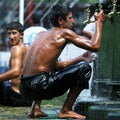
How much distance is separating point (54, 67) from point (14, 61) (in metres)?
1.43

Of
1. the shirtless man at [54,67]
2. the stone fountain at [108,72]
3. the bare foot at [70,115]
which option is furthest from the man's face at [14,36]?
the bare foot at [70,115]

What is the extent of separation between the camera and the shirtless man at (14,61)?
713 centimetres

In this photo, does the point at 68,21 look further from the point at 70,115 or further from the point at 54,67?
the point at 70,115

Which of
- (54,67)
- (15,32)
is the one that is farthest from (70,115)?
(15,32)

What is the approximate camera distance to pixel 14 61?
7.33m

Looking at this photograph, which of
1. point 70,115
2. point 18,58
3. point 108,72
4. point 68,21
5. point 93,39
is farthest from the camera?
point 18,58

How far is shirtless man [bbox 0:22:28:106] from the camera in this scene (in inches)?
281

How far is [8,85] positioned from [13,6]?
27.8 m

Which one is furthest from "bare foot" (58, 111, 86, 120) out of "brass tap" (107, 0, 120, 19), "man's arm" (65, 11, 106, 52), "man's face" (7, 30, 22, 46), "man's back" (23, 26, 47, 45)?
"man's back" (23, 26, 47, 45)

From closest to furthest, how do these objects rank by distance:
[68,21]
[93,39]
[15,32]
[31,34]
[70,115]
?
1. [93,39]
2. [70,115]
3. [68,21]
4. [15,32]
5. [31,34]

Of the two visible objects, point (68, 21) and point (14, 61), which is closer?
point (68, 21)

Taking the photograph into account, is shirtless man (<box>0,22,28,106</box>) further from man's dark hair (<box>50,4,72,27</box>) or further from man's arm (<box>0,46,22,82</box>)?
man's dark hair (<box>50,4,72,27</box>)

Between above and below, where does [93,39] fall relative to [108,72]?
above

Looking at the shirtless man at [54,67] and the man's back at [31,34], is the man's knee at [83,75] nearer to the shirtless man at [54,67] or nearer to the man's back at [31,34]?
the shirtless man at [54,67]
